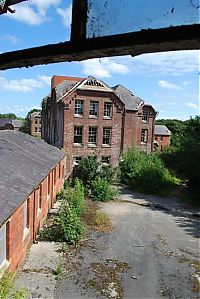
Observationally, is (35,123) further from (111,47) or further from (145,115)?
(111,47)

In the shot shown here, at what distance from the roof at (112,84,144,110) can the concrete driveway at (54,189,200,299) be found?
49.4ft

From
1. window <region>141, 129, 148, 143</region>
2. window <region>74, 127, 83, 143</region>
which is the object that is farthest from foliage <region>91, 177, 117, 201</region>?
window <region>141, 129, 148, 143</region>

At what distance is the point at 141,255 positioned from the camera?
14.7 m

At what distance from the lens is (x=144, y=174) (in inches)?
1198

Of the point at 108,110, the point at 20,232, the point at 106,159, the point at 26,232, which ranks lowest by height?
the point at 26,232

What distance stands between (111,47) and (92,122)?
28937 millimetres

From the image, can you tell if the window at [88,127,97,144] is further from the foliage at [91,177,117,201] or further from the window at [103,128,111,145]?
the foliage at [91,177,117,201]

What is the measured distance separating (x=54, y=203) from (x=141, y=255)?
962cm

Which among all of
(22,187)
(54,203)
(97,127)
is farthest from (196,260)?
(97,127)

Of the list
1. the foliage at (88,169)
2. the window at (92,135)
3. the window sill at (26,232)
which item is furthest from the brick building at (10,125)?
the window sill at (26,232)

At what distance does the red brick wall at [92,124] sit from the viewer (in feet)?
98.3

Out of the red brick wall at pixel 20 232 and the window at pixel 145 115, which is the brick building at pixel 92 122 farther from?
the red brick wall at pixel 20 232

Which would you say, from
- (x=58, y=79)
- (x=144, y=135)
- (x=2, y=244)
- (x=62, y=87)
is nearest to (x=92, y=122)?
(x=62, y=87)

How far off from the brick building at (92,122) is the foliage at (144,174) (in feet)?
4.22
